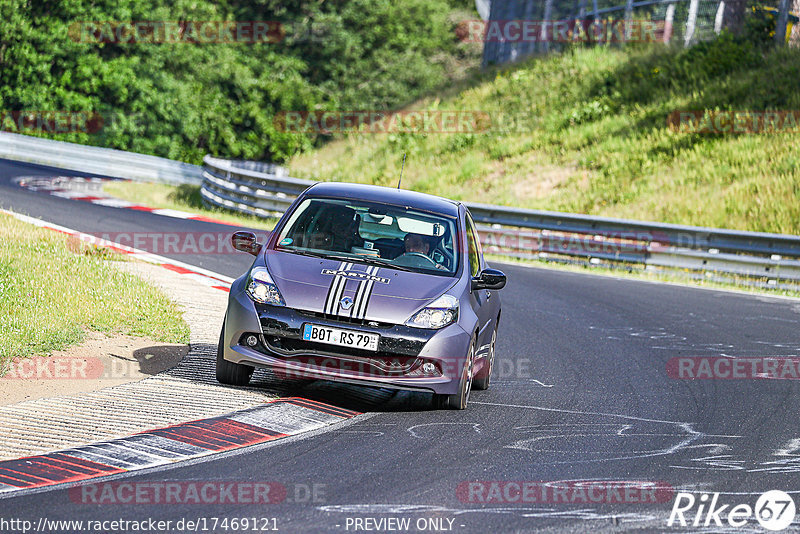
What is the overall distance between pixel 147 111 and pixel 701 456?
143 feet

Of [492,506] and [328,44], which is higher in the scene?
[328,44]

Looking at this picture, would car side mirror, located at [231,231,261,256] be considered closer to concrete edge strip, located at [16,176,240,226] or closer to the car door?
the car door

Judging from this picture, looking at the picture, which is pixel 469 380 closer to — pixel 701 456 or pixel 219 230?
pixel 701 456

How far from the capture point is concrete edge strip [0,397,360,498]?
5.88m

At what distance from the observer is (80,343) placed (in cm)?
964

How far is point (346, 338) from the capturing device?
309 inches

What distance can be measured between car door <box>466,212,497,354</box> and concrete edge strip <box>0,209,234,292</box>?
5.13 metres

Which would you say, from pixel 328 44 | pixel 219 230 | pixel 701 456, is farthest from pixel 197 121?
pixel 701 456

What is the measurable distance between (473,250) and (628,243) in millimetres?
12362

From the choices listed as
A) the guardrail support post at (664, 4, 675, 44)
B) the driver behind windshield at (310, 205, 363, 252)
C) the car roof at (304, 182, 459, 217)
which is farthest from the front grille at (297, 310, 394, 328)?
the guardrail support post at (664, 4, 675, 44)

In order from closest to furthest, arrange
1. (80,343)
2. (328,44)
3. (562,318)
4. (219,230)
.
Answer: (80,343)
(562,318)
(219,230)
(328,44)

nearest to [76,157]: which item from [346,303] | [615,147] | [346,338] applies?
[615,147]

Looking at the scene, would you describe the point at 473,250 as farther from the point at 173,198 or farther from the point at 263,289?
the point at 173,198

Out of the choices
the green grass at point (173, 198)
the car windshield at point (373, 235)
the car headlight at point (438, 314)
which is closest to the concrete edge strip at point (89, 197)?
the green grass at point (173, 198)
